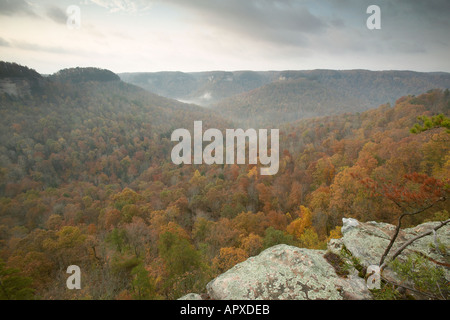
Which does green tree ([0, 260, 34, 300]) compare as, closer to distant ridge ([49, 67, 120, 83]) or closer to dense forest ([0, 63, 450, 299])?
dense forest ([0, 63, 450, 299])

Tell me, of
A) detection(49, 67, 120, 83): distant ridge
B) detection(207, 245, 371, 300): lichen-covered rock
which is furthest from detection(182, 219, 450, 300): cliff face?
detection(49, 67, 120, 83): distant ridge

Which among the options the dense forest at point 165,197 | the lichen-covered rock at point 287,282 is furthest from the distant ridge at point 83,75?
the lichen-covered rock at point 287,282

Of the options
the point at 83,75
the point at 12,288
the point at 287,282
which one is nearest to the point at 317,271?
the point at 287,282

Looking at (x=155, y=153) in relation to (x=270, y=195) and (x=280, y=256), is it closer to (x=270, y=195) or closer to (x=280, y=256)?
(x=270, y=195)

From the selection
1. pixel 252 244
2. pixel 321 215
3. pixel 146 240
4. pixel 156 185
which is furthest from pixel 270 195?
pixel 156 185

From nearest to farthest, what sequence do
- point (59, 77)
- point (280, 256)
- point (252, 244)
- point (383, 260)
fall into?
point (383, 260) < point (280, 256) < point (252, 244) < point (59, 77)

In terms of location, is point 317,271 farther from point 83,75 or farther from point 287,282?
point 83,75
